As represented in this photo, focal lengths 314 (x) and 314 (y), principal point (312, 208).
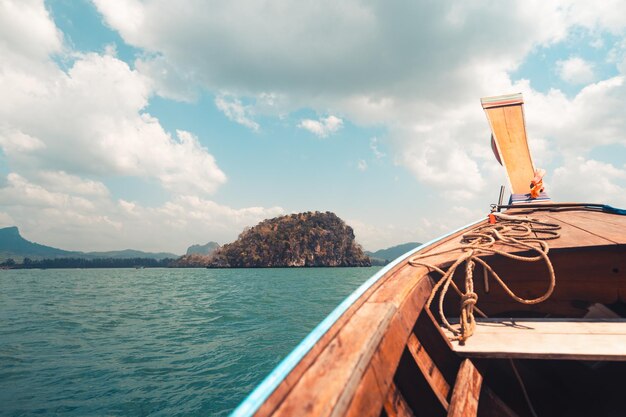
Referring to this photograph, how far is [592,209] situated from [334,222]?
136 m

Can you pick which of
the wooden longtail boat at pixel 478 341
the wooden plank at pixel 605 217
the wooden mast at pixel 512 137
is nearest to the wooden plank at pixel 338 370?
the wooden longtail boat at pixel 478 341

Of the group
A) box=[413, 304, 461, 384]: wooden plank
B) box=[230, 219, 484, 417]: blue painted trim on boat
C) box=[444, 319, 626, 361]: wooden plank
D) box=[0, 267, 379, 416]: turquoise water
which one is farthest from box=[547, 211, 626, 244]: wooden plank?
box=[0, 267, 379, 416]: turquoise water

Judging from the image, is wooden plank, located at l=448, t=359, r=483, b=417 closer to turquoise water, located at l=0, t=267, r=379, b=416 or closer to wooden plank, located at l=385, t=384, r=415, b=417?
wooden plank, located at l=385, t=384, r=415, b=417

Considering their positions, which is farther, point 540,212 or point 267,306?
point 267,306

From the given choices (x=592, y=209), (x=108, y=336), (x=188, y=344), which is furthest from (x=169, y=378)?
(x=592, y=209)

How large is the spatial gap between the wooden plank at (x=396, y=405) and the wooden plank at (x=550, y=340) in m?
0.64

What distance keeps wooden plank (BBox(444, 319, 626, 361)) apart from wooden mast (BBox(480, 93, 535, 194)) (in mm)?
6962

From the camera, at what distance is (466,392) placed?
1.95 m

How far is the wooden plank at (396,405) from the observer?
1702 millimetres

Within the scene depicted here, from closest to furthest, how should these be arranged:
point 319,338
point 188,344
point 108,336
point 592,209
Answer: point 319,338, point 592,209, point 188,344, point 108,336

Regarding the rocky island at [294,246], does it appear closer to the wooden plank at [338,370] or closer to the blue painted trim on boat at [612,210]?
the blue painted trim on boat at [612,210]

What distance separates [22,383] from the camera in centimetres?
660

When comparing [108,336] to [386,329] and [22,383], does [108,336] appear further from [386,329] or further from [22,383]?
[386,329]

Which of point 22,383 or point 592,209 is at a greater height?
point 592,209
